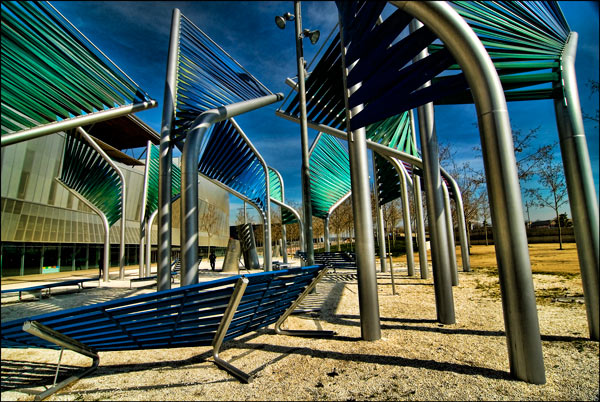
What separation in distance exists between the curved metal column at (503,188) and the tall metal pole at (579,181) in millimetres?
1320

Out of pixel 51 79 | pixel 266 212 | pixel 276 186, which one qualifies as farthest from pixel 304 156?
pixel 276 186

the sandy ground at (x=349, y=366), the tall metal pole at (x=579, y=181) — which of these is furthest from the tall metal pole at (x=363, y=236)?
the tall metal pole at (x=579, y=181)

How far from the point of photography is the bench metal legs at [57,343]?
217cm

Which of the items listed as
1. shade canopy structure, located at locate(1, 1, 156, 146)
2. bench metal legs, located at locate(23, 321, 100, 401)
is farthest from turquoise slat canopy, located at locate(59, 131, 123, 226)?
bench metal legs, located at locate(23, 321, 100, 401)

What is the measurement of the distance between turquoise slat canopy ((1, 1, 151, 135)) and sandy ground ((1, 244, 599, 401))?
1.38 m

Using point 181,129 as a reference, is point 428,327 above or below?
below

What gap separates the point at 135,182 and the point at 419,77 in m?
26.7

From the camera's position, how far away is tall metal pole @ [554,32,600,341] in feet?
11.2

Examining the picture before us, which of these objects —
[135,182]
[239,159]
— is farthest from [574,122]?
[135,182]

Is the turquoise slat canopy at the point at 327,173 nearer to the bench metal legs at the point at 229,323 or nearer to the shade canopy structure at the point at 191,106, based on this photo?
the shade canopy structure at the point at 191,106

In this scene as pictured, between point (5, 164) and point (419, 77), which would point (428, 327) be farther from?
point (5, 164)

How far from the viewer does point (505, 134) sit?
9.15ft

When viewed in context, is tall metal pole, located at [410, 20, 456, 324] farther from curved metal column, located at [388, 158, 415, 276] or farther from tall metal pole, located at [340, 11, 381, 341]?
curved metal column, located at [388, 158, 415, 276]

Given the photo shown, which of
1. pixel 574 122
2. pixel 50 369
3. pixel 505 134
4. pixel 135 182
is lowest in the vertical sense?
pixel 50 369
